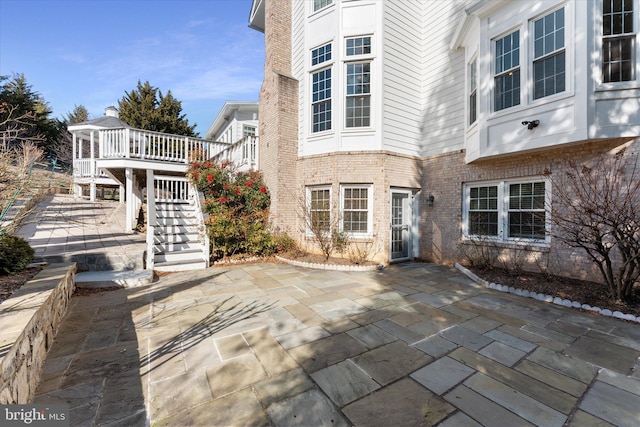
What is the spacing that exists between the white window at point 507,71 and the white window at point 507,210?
1.97 meters

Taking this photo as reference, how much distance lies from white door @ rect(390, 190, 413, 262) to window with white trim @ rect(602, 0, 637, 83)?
4.85m

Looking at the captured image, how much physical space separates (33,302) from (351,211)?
666 cm

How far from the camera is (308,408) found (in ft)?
7.23

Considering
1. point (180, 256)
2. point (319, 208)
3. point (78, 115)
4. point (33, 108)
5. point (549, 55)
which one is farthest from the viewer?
point (78, 115)

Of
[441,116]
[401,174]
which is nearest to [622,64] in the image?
[441,116]

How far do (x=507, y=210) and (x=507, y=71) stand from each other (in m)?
3.28

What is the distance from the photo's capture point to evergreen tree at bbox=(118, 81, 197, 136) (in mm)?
22656

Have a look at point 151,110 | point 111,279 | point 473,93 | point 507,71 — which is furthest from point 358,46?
point 151,110

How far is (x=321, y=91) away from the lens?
853 centimetres

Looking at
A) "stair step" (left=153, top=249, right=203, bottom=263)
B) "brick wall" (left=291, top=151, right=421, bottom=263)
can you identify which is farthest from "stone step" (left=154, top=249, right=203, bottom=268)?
"brick wall" (left=291, top=151, right=421, bottom=263)

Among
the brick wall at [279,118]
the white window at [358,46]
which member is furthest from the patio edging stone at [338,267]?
the white window at [358,46]

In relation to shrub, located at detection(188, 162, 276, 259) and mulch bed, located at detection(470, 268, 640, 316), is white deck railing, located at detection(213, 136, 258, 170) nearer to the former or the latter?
shrub, located at detection(188, 162, 276, 259)

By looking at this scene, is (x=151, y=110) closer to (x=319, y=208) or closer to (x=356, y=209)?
(x=319, y=208)

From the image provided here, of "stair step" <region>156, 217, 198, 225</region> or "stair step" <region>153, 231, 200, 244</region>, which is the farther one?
"stair step" <region>156, 217, 198, 225</region>
